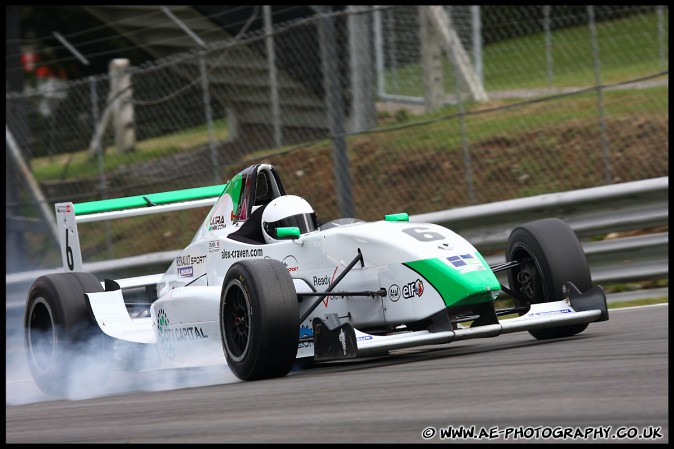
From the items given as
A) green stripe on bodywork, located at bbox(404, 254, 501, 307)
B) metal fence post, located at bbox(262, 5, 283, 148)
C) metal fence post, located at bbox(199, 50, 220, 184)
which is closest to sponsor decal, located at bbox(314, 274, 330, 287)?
green stripe on bodywork, located at bbox(404, 254, 501, 307)

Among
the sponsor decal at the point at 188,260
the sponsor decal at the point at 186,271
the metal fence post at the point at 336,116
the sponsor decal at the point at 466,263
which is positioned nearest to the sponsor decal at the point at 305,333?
the sponsor decal at the point at 466,263

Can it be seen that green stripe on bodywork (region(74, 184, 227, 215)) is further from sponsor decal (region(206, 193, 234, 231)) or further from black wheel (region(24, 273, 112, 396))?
black wheel (region(24, 273, 112, 396))

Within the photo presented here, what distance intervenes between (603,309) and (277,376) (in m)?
2.00

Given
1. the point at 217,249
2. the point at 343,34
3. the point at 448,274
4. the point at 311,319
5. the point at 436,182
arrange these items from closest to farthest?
the point at 448,274 → the point at 311,319 → the point at 217,249 → the point at 343,34 → the point at 436,182

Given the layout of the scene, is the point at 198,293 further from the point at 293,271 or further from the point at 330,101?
the point at 330,101

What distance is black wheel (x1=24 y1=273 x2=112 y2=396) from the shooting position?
8.41 meters

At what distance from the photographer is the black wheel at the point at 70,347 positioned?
8414mm

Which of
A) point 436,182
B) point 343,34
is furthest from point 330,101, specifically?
point 436,182

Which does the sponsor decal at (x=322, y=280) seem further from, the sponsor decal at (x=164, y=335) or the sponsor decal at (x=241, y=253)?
the sponsor decal at (x=164, y=335)

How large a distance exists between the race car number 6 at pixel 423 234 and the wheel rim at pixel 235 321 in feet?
3.55

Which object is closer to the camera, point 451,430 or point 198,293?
point 451,430

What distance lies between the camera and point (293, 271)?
777cm

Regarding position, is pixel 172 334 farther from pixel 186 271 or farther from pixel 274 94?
pixel 274 94

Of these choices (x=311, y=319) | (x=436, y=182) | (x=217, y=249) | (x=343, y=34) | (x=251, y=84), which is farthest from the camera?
(x=251, y=84)
